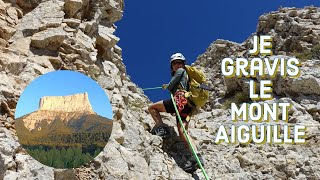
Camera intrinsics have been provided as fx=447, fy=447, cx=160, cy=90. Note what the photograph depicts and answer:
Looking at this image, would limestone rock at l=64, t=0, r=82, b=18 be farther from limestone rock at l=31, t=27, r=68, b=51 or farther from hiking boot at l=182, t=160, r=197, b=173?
hiking boot at l=182, t=160, r=197, b=173

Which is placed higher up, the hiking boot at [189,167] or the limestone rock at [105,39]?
the limestone rock at [105,39]

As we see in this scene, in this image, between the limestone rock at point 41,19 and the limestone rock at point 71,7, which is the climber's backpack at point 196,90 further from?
the limestone rock at point 41,19

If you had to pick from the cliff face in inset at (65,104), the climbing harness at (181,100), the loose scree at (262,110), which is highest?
the cliff face in inset at (65,104)

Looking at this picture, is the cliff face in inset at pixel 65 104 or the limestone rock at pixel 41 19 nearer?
the cliff face in inset at pixel 65 104

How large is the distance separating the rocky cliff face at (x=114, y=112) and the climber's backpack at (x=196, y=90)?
47.2 inches

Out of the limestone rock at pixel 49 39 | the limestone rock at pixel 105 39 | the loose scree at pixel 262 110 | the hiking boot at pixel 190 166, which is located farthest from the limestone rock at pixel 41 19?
the loose scree at pixel 262 110

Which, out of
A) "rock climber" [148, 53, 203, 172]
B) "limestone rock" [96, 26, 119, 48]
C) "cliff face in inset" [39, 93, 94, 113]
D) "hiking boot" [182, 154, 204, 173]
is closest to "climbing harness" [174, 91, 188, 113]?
"rock climber" [148, 53, 203, 172]

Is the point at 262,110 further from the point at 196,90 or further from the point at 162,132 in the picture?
the point at 162,132

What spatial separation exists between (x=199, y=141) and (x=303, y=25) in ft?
40.9

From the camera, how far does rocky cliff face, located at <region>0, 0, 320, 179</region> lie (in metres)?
8.16

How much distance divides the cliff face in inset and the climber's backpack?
215 inches

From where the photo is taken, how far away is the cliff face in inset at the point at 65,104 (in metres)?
6.54

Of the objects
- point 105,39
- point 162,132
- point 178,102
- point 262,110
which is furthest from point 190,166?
point 262,110

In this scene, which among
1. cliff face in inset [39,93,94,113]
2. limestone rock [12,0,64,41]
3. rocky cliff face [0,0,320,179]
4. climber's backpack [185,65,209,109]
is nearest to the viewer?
cliff face in inset [39,93,94,113]
